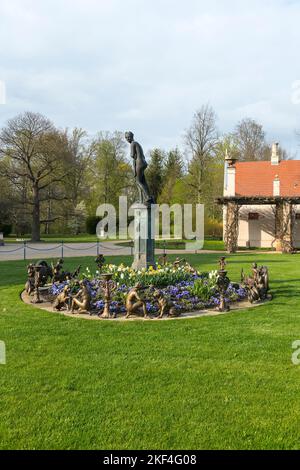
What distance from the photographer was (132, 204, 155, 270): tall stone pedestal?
10.9 metres

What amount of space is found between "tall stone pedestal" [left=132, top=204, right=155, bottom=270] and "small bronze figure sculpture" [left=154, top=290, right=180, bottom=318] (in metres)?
2.88

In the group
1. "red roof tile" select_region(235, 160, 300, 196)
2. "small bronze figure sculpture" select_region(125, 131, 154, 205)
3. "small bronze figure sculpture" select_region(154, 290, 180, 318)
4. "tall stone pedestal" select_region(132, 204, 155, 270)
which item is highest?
"red roof tile" select_region(235, 160, 300, 196)

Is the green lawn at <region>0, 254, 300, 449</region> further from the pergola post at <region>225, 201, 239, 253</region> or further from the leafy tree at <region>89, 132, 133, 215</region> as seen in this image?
the leafy tree at <region>89, 132, 133, 215</region>

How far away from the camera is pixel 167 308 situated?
26.0 feet

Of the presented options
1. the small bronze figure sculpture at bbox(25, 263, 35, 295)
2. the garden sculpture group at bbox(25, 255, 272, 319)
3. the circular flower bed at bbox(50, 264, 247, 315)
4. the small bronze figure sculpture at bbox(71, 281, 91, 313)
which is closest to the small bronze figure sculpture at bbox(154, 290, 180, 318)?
the garden sculpture group at bbox(25, 255, 272, 319)

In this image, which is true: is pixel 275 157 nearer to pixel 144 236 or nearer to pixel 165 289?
pixel 144 236

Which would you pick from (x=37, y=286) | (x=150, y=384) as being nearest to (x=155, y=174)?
(x=37, y=286)

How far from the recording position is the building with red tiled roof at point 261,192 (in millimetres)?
30812

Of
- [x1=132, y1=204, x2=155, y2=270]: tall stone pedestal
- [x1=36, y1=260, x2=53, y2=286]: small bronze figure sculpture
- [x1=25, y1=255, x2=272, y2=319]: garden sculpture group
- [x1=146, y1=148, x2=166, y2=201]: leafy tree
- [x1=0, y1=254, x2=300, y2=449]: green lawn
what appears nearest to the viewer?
[x1=0, y1=254, x2=300, y2=449]: green lawn

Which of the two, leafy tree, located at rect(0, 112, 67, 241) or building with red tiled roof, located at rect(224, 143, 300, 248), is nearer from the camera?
building with red tiled roof, located at rect(224, 143, 300, 248)

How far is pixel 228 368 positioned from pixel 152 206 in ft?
21.1

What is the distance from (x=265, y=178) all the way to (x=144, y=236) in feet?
80.6

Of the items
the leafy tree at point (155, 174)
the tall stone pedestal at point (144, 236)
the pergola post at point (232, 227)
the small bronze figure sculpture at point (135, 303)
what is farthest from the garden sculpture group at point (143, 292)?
the leafy tree at point (155, 174)

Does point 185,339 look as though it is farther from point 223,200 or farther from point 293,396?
point 223,200
